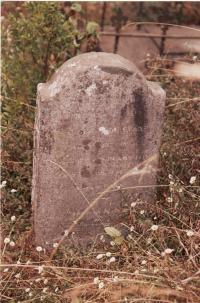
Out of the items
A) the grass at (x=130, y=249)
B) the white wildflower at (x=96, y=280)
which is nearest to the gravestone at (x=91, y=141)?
the grass at (x=130, y=249)

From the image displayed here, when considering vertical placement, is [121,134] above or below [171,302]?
above

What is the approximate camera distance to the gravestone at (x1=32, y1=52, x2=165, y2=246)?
281cm

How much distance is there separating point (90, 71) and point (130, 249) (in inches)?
36.9

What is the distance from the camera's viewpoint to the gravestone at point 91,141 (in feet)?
9.22

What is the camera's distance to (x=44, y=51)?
13.6 feet

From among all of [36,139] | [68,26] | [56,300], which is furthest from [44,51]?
[56,300]

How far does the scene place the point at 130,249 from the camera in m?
2.88

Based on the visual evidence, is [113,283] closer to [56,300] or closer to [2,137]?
[56,300]

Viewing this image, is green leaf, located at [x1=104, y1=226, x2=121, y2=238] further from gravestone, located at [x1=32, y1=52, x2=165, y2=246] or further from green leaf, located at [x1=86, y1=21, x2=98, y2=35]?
green leaf, located at [x1=86, y1=21, x2=98, y2=35]

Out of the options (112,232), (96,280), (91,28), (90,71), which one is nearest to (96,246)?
(112,232)

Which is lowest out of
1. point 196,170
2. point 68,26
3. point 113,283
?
point 113,283

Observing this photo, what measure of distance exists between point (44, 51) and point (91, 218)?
1.58 meters

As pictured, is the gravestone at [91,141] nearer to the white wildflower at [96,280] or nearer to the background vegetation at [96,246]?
the background vegetation at [96,246]

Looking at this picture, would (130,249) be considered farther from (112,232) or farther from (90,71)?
(90,71)
